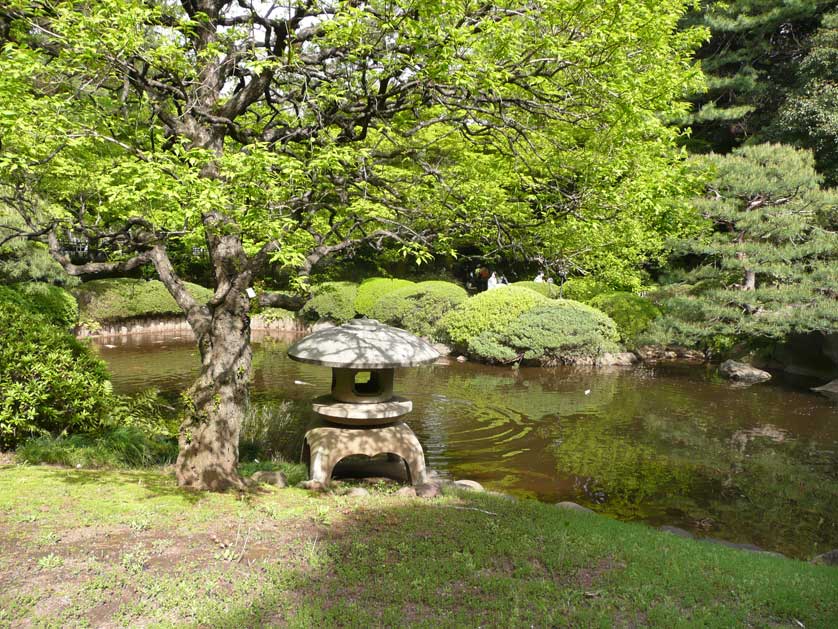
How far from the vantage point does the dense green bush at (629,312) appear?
52.6 ft

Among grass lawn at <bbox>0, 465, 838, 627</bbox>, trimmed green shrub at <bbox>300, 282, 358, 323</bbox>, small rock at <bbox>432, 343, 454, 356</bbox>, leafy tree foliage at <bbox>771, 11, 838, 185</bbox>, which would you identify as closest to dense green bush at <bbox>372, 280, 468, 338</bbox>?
small rock at <bbox>432, 343, 454, 356</bbox>

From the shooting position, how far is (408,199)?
6.77 meters

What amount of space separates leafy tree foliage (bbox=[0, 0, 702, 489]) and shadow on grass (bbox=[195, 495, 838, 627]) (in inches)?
70.1

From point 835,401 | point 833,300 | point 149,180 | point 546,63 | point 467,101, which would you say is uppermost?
point 546,63

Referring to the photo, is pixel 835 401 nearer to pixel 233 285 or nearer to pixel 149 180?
pixel 233 285

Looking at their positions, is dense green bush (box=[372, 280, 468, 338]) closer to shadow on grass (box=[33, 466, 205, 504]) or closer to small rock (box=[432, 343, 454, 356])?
small rock (box=[432, 343, 454, 356])

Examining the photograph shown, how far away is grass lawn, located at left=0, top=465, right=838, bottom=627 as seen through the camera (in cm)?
328

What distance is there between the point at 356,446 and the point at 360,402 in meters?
0.54

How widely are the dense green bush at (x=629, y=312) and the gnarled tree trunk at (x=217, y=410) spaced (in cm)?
1270

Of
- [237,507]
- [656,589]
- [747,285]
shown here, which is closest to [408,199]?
[237,507]

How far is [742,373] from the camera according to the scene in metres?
14.9

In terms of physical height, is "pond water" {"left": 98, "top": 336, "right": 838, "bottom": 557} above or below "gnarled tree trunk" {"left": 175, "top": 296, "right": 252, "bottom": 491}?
below

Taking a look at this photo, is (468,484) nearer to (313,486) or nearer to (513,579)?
(313,486)

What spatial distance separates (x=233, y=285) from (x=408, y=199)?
7.58 feet
